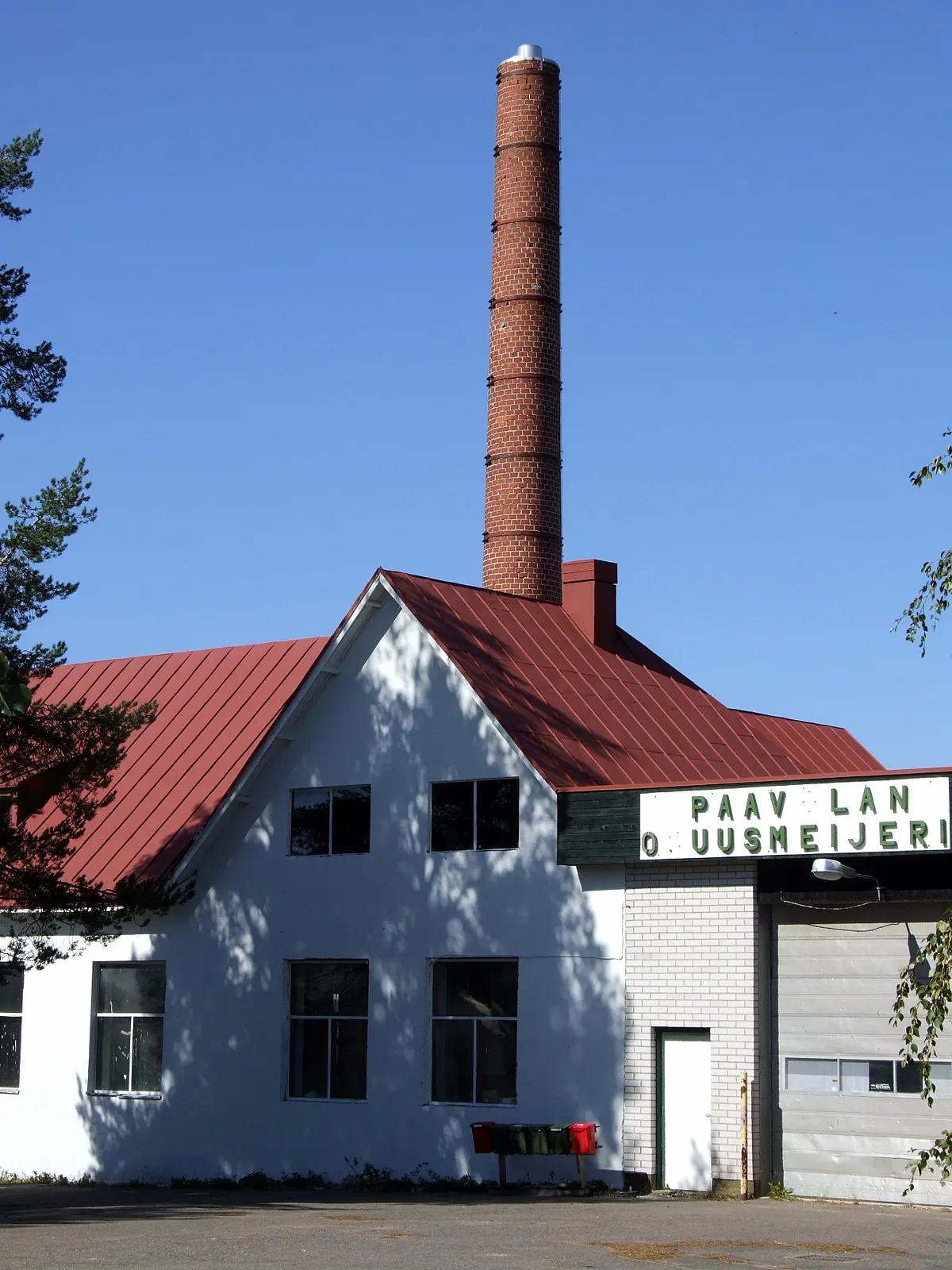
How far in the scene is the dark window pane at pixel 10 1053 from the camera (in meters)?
26.6

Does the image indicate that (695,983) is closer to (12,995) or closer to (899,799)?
(899,799)

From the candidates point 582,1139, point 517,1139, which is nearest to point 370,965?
point 517,1139

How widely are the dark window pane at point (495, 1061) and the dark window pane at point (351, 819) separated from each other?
10.1ft

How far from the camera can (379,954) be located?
23.1 m

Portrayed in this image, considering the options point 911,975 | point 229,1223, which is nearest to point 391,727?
point 229,1223

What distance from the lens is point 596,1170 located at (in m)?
20.5

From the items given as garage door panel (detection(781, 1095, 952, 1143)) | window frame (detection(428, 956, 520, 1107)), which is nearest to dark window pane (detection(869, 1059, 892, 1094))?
garage door panel (detection(781, 1095, 952, 1143))

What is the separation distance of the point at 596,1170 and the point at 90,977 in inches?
355

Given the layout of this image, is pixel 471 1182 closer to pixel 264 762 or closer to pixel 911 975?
pixel 264 762

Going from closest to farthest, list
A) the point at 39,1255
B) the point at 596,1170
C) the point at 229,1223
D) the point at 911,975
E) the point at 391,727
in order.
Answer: the point at 911,975
the point at 39,1255
the point at 229,1223
the point at 596,1170
the point at 391,727

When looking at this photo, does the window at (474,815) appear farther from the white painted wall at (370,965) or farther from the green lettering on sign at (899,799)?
the green lettering on sign at (899,799)

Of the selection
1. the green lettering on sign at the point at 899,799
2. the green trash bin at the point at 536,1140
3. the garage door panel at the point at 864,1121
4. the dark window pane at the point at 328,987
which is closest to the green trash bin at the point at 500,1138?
the green trash bin at the point at 536,1140

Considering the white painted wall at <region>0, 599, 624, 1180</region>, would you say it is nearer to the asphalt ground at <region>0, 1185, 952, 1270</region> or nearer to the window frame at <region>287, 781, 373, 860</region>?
the window frame at <region>287, 781, 373, 860</region>

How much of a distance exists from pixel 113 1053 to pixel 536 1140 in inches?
316
